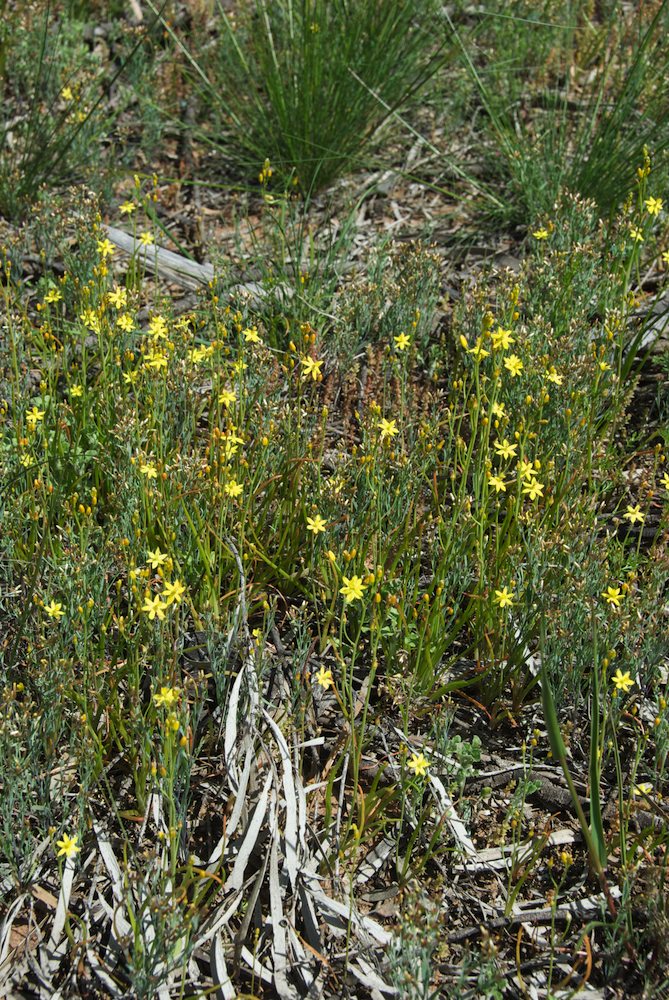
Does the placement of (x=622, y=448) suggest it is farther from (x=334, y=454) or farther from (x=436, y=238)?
(x=436, y=238)

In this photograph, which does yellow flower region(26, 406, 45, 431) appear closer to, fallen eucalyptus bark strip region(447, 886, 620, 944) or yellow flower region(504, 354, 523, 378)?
yellow flower region(504, 354, 523, 378)

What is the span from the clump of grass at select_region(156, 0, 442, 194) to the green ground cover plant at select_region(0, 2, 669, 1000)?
2.67 feet

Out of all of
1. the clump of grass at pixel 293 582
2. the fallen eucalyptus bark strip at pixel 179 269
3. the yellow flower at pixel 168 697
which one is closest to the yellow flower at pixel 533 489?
the clump of grass at pixel 293 582

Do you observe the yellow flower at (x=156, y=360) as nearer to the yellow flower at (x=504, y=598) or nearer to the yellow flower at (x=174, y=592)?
the yellow flower at (x=174, y=592)

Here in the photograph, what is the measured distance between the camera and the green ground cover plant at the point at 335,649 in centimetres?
246

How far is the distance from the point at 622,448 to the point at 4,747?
7.88ft

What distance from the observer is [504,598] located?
284cm

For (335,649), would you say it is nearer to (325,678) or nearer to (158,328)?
(325,678)

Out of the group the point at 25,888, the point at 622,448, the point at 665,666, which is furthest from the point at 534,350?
the point at 25,888

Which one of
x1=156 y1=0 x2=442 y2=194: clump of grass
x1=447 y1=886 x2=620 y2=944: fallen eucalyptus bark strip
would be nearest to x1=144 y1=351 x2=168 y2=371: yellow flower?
x1=156 y1=0 x2=442 y2=194: clump of grass

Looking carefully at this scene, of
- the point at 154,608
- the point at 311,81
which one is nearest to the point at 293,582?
the point at 154,608

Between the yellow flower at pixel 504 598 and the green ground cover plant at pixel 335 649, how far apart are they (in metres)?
0.03

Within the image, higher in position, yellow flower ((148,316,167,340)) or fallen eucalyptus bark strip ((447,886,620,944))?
yellow flower ((148,316,167,340))

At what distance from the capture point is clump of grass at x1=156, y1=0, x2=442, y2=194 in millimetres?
4656
